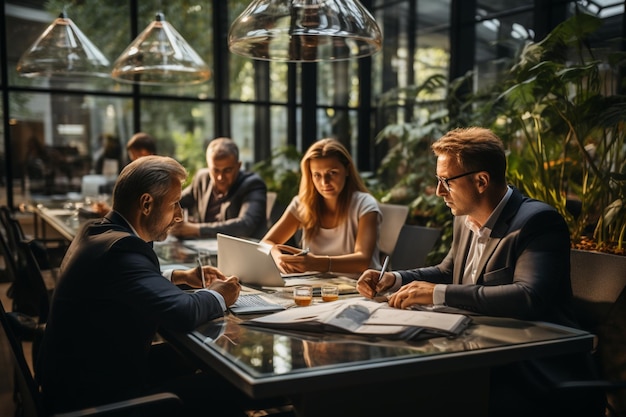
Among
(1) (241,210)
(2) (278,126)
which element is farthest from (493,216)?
(2) (278,126)

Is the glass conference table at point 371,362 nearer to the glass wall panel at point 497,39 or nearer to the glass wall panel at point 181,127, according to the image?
the glass wall panel at point 497,39

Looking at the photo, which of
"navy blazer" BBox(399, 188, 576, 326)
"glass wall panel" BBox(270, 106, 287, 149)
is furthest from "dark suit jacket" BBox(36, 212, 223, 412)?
"glass wall panel" BBox(270, 106, 287, 149)

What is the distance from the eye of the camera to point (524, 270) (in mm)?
2115

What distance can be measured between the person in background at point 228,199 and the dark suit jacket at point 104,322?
2535 millimetres

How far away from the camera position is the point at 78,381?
1.86 metres

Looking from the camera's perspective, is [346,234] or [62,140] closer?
[346,234]

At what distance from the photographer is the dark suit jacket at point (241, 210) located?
15.2 feet

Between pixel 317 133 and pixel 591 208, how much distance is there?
7.07m

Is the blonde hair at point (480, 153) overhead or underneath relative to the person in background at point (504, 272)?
overhead

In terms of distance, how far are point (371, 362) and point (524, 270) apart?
79cm

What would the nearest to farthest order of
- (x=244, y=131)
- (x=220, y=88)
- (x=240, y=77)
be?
(x=220, y=88) < (x=240, y=77) < (x=244, y=131)

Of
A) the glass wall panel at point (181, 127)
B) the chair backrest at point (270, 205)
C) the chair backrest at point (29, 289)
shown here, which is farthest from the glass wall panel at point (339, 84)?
the chair backrest at point (29, 289)

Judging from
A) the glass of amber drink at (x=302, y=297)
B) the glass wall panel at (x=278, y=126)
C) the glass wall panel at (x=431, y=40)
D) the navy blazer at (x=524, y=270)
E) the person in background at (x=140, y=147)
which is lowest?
the glass of amber drink at (x=302, y=297)

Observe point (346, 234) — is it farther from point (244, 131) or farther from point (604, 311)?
point (244, 131)
